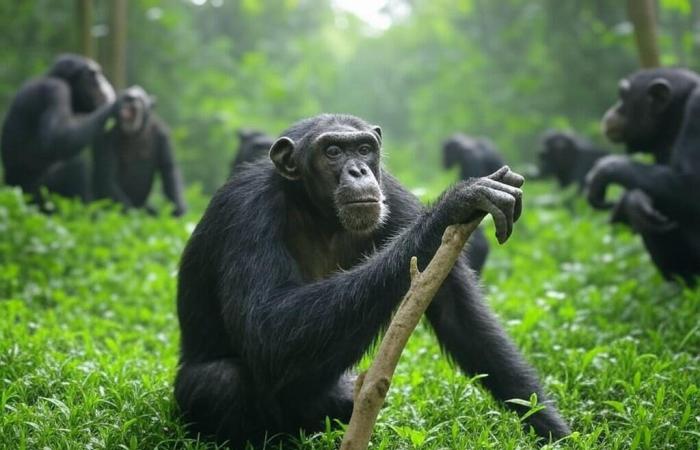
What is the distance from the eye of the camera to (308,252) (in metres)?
5.00

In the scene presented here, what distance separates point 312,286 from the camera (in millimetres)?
4352

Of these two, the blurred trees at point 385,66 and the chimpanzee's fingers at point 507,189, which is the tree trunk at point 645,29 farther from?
the chimpanzee's fingers at point 507,189

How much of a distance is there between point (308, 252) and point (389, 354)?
171cm

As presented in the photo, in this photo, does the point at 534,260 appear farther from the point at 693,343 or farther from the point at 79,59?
the point at 79,59

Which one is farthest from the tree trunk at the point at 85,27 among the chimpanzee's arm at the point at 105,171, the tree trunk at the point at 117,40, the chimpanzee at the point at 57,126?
the chimpanzee's arm at the point at 105,171

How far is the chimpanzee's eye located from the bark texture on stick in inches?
55.2

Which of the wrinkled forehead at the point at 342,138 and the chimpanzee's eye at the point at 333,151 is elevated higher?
the wrinkled forehead at the point at 342,138

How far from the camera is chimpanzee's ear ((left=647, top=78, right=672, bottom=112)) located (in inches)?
327

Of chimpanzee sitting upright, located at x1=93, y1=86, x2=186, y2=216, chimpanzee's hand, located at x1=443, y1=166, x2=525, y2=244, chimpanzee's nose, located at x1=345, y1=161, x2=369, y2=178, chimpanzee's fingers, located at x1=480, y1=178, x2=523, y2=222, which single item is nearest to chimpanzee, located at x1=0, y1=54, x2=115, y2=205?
chimpanzee sitting upright, located at x1=93, y1=86, x2=186, y2=216

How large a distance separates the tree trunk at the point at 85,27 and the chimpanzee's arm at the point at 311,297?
8.27 metres

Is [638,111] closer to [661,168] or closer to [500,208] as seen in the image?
[661,168]

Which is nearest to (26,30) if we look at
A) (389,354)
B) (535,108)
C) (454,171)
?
(454,171)

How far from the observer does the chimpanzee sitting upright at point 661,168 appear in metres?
7.82

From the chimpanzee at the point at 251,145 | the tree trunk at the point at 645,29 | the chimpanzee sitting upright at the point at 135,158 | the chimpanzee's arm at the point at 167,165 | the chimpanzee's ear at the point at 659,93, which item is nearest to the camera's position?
the chimpanzee's ear at the point at 659,93
